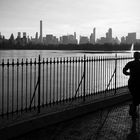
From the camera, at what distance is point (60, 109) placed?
8984 mm

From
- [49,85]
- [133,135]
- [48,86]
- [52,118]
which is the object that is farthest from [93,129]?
[49,85]

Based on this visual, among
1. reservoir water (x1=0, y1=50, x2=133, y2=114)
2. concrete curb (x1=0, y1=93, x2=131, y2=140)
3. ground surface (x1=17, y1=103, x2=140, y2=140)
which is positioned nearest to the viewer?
concrete curb (x1=0, y1=93, x2=131, y2=140)

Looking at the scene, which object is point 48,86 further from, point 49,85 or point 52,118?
point 52,118

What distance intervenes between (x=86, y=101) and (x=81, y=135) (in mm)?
3141

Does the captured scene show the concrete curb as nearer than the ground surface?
Yes

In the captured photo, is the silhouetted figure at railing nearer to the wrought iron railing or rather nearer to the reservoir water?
the wrought iron railing

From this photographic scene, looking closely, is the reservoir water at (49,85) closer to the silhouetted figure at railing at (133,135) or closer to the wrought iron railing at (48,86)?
the wrought iron railing at (48,86)

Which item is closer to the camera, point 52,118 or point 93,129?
point 93,129

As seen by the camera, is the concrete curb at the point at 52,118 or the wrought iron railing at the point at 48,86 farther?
the wrought iron railing at the point at 48,86

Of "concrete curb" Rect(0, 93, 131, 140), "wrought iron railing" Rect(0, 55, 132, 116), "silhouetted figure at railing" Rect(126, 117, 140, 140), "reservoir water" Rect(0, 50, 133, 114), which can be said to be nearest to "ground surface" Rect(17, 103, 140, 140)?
"silhouetted figure at railing" Rect(126, 117, 140, 140)

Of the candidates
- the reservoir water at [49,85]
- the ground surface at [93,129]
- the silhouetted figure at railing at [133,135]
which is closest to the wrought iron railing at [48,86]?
the reservoir water at [49,85]

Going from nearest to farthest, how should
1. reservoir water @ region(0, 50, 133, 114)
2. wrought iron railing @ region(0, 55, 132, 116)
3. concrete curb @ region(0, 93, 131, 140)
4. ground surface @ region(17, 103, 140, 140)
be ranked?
concrete curb @ region(0, 93, 131, 140) → ground surface @ region(17, 103, 140, 140) → wrought iron railing @ region(0, 55, 132, 116) → reservoir water @ region(0, 50, 133, 114)

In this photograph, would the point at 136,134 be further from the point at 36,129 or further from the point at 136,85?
the point at 36,129

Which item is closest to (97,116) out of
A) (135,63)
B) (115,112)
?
(115,112)
